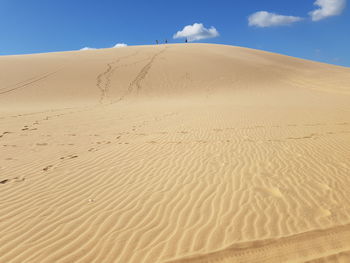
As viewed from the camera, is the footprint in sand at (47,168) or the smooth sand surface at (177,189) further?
the footprint in sand at (47,168)

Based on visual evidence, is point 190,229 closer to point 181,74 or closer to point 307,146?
point 307,146

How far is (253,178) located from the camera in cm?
513

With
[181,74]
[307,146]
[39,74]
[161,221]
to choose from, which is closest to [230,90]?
[181,74]

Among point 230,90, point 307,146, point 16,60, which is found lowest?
point 307,146

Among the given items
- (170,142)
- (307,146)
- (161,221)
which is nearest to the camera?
(161,221)

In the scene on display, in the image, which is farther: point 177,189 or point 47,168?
point 47,168

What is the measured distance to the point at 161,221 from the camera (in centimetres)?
374

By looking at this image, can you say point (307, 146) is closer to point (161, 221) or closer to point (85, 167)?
point (161, 221)

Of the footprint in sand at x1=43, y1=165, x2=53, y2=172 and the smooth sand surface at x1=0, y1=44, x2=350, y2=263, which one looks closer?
the smooth sand surface at x1=0, y1=44, x2=350, y2=263

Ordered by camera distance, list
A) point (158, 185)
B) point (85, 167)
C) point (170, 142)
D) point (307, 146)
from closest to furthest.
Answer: point (158, 185) < point (85, 167) < point (307, 146) < point (170, 142)

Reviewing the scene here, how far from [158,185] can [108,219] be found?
4.41 ft

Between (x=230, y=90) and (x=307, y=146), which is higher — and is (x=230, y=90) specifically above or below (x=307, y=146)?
above

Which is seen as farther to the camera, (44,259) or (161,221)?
(161,221)

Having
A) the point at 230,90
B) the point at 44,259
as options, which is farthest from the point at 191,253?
the point at 230,90
